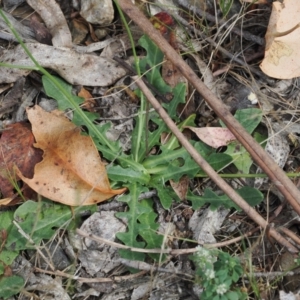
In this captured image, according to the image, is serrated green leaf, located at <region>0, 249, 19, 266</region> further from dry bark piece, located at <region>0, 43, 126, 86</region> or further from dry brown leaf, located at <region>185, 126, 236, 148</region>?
dry brown leaf, located at <region>185, 126, 236, 148</region>

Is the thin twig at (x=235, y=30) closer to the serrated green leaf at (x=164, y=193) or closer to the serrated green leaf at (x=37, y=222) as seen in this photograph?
the serrated green leaf at (x=164, y=193)

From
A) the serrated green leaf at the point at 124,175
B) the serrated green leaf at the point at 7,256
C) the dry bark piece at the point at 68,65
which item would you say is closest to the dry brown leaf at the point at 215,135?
the serrated green leaf at the point at 124,175

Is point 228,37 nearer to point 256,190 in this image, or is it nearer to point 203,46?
point 203,46

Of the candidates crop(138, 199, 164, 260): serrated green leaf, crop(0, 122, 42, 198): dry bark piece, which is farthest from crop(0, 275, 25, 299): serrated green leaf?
crop(138, 199, 164, 260): serrated green leaf

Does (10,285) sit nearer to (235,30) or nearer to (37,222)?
(37,222)

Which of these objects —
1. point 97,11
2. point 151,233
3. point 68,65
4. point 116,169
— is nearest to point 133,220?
point 151,233

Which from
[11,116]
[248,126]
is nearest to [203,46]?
[248,126]
